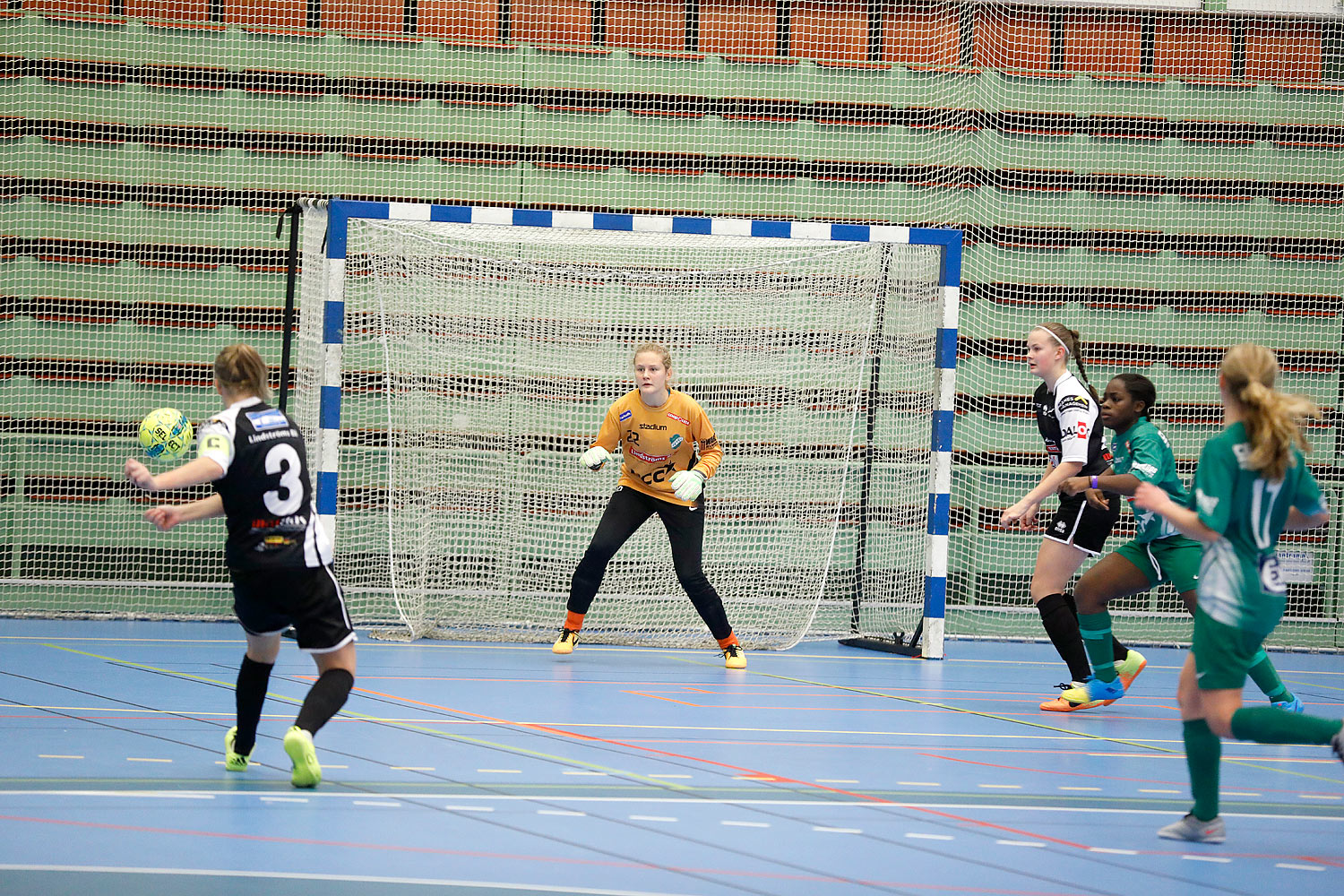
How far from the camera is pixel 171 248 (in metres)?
11.7

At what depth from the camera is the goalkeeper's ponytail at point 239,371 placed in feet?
14.9

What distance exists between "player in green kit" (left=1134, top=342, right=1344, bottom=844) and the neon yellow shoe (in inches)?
193

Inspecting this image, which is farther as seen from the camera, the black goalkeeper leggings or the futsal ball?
the black goalkeeper leggings

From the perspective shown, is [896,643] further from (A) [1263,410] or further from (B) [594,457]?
(A) [1263,410]

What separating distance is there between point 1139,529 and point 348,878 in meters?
4.50

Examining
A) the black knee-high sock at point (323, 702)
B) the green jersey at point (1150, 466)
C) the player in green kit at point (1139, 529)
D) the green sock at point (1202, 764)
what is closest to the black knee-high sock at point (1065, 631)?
the player in green kit at point (1139, 529)

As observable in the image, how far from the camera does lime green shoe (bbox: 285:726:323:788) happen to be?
4.29m

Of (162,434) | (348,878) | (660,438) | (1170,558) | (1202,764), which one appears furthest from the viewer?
(660,438)

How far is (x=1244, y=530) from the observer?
3924 millimetres

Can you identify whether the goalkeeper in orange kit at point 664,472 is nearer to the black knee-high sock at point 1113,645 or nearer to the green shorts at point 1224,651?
the black knee-high sock at point 1113,645

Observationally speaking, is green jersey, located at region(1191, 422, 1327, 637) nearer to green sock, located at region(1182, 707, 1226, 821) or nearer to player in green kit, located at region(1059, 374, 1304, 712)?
green sock, located at region(1182, 707, 1226, 821)

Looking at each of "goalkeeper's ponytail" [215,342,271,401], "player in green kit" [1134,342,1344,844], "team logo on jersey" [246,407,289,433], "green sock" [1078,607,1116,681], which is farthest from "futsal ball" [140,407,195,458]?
"green sock" [1078,607,1116,681]

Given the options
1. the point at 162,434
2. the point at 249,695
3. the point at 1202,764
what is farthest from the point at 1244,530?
the point at 162,434

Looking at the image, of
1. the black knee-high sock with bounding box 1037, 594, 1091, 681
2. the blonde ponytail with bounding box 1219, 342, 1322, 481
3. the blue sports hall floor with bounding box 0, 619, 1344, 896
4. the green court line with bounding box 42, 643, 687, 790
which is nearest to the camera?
the blue sports hall floor with bounding box 0, 619, 1344, 896
